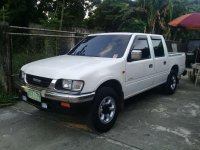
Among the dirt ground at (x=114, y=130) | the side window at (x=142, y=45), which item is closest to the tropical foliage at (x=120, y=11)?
the side window at (x=142, y=45)

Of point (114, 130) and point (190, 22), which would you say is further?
point (190, 22)

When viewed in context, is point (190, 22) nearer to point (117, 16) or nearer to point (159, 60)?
point (159, 60)

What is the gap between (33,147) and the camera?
406 centimetres

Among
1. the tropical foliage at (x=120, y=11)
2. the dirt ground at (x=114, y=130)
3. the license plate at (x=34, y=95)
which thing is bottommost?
the dirt ground at (x=114, y=130)

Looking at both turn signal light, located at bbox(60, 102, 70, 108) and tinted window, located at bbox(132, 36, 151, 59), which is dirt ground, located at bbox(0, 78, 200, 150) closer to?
turn signal light, located at bbox(60, 102, 70, 108)

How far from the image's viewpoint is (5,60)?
6.34 metres

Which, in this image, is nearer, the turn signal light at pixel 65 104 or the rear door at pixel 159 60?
the turn signal light at pixel 65 104

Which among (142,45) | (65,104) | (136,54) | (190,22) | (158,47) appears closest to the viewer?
(65,104)

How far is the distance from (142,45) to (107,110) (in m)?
1.92

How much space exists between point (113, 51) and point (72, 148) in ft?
7.04

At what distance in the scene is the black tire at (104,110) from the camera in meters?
4.35

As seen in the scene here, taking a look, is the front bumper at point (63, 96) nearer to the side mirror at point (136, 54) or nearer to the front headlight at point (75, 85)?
the front headlight at point (75, 85)

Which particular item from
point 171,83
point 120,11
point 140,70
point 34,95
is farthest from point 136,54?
point 120,11

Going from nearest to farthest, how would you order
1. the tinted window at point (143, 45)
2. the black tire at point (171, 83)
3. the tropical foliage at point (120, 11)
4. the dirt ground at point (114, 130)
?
1. the dirt ground at point (114, 130)
2. the tinted window at point (143, 45)
3. the black tire at point (171, 83)
4. the tropical foliage at point (120, 11)
